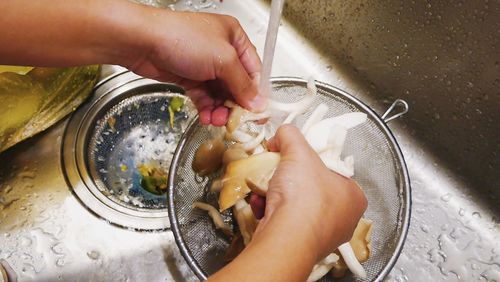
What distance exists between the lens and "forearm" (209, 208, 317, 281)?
439 millimetres

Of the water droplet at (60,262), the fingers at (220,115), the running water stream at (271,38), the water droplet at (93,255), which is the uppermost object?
the running water stream at (271,38)

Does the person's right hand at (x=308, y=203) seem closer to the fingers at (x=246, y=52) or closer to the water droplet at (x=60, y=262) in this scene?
the fingers at (x=246, y=52)

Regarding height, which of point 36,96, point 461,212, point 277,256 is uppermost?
point 277,256

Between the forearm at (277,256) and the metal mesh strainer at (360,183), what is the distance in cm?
24

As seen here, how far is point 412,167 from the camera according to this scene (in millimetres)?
919

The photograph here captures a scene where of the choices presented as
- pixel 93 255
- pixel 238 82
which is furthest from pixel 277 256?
pixel 93 255

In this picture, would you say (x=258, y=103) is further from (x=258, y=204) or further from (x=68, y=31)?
(x=68, y=31)

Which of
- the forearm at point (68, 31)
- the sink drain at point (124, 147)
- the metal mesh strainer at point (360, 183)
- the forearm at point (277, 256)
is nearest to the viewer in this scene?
the forearm at point (277, 256)

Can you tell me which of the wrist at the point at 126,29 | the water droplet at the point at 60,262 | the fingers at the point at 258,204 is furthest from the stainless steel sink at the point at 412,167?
the wrist at the point at 126,29

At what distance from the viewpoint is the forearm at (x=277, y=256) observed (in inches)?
17.3

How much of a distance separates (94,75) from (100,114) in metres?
0.08

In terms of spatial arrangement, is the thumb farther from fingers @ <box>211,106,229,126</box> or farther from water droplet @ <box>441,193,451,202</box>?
water droplet @ <box>441,193,451,202</box>

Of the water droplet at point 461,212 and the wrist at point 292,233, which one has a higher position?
the wrist at point 292,233

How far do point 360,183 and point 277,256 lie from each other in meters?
0.39
